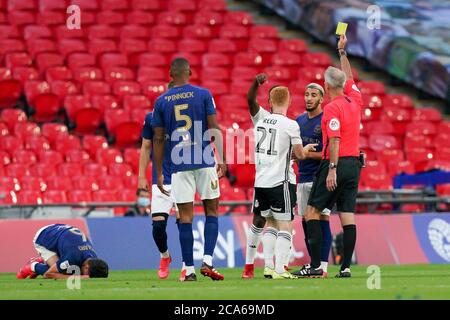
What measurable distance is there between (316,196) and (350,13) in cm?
1552

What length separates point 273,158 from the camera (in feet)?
42.0

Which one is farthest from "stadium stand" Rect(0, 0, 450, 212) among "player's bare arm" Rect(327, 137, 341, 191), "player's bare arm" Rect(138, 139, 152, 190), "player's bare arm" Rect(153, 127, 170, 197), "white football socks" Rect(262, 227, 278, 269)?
"player's bare arm" Rect(327, 137, 341, 191)

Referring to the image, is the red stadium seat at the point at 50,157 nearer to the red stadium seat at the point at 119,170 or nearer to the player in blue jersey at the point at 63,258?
the red stadium seat at the point at 119,170

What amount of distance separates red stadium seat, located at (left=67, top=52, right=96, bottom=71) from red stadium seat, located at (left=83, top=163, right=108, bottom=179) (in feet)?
11.8

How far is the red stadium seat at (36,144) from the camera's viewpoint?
2180cm

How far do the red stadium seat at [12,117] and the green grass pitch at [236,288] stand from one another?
9.08 meters

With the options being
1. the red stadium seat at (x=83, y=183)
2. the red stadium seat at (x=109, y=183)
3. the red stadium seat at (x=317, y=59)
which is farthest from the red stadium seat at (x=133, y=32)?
the red stadium seat at (x=83, y=183)

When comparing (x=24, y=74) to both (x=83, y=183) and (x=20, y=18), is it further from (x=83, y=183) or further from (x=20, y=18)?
(x=83, y=183)

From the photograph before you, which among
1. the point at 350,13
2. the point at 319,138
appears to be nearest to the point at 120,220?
the point at 319,138

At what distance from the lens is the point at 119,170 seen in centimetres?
2161

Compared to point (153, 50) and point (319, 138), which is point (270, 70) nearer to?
point (153, 50)

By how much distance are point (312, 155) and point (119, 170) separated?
8.64 meters

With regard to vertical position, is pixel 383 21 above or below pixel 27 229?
above

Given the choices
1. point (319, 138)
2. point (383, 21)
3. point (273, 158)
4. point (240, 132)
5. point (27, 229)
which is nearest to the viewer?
point (273, 158)
